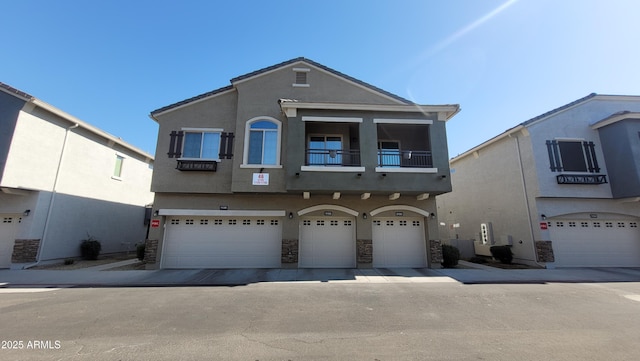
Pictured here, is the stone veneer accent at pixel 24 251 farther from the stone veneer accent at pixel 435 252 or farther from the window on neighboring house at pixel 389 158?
the stone veneer accent at pixel 435 252

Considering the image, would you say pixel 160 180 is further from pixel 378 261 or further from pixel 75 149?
pixel 378 261

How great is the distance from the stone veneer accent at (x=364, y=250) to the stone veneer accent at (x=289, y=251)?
276 cm

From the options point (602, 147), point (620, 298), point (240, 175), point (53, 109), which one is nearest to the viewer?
point (620, 298)

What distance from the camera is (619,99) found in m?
14.4

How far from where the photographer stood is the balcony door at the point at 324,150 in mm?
12055

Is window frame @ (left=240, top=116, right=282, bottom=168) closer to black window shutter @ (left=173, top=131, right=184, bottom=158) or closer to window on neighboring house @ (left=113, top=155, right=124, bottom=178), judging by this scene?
black window shutter @ (left=173, top=131, right=184, bottom=158)

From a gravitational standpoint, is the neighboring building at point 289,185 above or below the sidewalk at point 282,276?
above

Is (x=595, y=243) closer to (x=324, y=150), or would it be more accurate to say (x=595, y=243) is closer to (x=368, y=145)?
(x=368, y=145)

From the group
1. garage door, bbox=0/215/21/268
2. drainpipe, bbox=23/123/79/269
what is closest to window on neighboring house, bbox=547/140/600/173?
drainpipe, bbox=23/123/79/269

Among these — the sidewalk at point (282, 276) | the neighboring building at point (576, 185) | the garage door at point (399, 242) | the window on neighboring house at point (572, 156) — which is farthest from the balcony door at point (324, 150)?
the window on neighboring house at point (572, 156)

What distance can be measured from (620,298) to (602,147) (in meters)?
10.4

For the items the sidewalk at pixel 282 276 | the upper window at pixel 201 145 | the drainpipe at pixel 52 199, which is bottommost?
the sidewalk at pixel 282 276

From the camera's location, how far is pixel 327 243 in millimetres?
12133

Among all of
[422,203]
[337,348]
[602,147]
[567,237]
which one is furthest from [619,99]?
[337,348]
